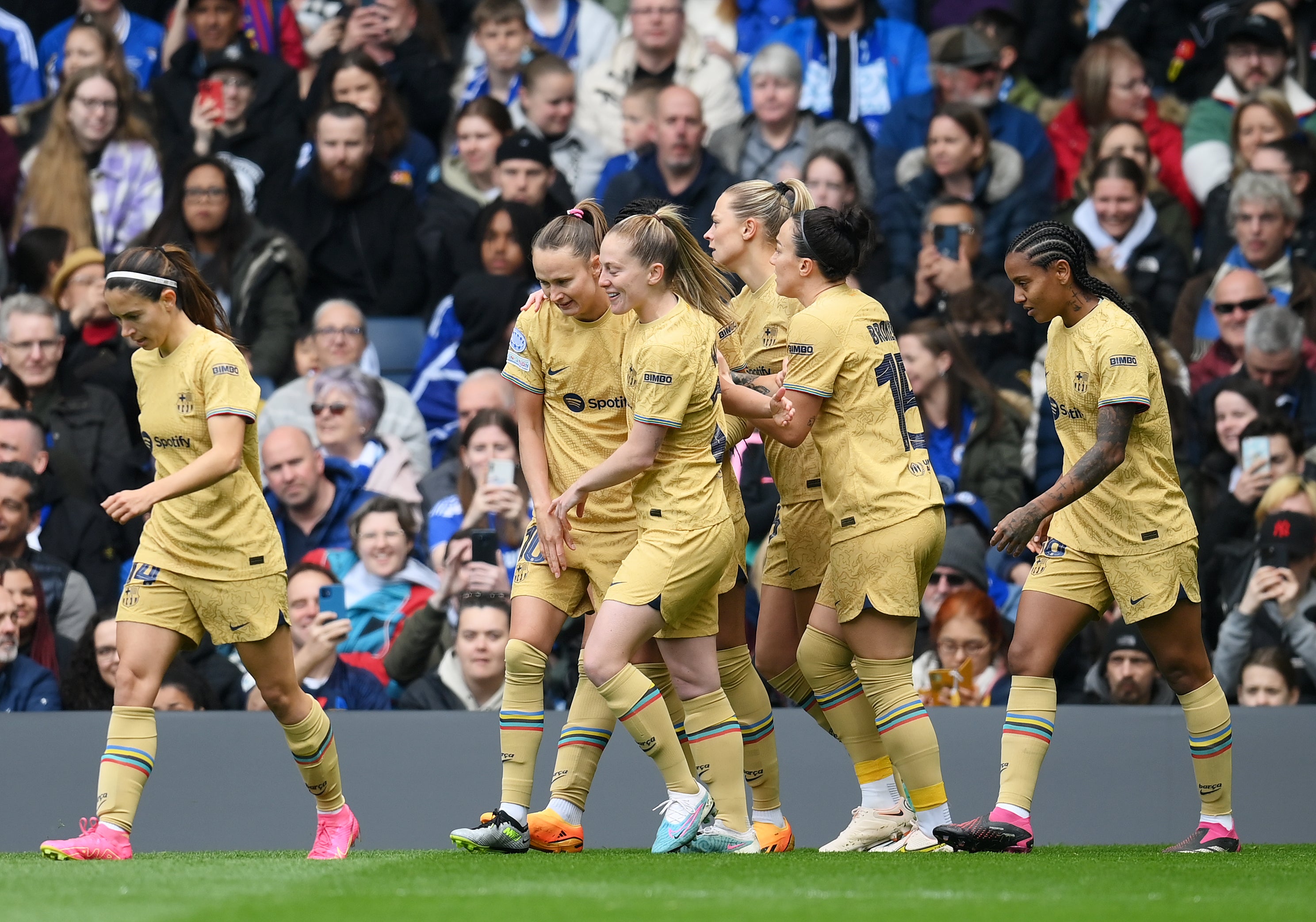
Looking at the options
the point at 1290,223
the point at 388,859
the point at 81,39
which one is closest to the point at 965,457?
the point at 1290,223

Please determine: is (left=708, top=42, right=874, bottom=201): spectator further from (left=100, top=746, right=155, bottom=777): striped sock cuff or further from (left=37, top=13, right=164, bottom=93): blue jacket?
(left=100, top=746, right=155, bottom=777): striped sock cuff

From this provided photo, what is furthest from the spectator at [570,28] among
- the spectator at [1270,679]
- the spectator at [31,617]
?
the spectator at [1270,679]

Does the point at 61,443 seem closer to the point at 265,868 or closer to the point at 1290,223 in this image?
the point at 265,868

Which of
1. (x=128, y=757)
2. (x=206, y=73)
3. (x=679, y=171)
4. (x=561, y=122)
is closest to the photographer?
(x=128, y=757)

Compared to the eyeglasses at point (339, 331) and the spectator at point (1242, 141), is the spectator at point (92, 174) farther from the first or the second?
→ the spectator at point (1242, 141)

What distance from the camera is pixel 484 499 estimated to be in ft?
28.6

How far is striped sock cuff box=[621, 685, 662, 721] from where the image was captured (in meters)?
5.72

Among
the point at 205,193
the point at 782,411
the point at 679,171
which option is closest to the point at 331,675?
the point at 782,411

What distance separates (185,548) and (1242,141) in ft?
23.7

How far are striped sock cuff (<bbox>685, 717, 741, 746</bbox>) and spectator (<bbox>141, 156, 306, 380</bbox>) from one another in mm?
5048

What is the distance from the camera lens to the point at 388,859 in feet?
19.5

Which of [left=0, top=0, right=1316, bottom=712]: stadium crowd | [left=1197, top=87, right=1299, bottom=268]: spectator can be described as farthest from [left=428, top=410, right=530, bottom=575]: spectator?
[left=1197, top=87, right=1299, bottom=268]: spectator

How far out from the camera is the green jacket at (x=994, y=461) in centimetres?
891

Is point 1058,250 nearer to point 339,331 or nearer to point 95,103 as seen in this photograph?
point 339,331
